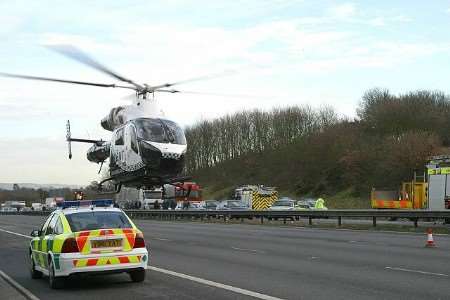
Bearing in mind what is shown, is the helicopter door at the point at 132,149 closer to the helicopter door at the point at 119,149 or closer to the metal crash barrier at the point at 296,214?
the helicopter door at the point at 119,149

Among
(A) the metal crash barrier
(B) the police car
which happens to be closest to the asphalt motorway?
(B) the police car

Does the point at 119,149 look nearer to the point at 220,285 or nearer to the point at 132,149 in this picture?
the point at 132,149

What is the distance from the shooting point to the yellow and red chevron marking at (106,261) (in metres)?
10.8

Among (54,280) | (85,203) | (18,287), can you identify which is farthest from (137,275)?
(18,287)

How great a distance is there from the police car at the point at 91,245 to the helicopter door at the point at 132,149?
12.1 meters

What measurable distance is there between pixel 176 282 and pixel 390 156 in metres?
54.4

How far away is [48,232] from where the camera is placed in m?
12.3

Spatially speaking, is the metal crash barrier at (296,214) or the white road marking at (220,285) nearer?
the white road marking at (220,285)

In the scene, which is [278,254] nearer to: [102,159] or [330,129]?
[102,159]

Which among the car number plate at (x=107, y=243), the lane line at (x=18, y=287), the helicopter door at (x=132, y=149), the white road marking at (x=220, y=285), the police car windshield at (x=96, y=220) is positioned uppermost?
the helicopter door at (x=132, y=149)

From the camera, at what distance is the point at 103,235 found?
36.4ft

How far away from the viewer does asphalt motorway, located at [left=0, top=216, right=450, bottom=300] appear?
33.8 feet

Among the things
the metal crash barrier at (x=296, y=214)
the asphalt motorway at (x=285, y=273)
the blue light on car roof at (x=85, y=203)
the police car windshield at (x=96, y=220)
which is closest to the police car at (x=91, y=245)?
the police car windshield at (x=96, y=220)

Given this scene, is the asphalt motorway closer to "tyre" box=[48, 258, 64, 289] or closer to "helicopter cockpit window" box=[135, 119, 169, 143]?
"tyre" box=[48, 258, 64, 289]
